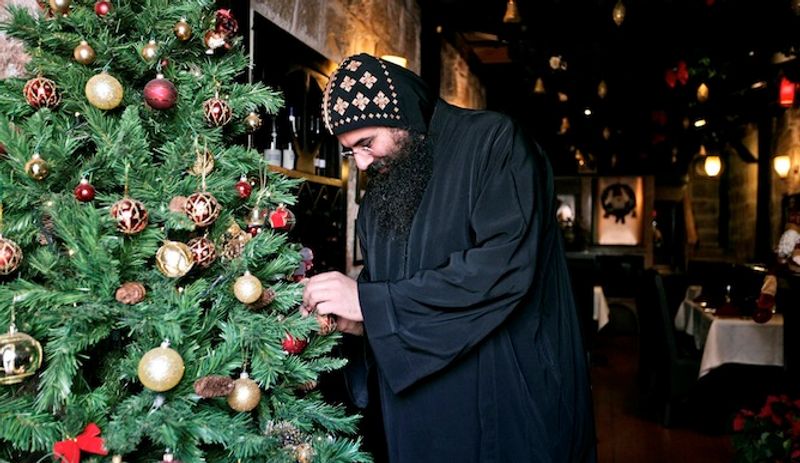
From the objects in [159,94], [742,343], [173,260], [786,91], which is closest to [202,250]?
[173,260]

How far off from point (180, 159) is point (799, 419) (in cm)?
258

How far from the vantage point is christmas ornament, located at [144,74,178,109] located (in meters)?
1.23

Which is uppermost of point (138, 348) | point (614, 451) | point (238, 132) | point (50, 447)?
point (238, 132)

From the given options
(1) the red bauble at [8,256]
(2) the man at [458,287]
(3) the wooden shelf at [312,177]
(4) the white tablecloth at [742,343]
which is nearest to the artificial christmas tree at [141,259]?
(1) the red bauble at [8,256]

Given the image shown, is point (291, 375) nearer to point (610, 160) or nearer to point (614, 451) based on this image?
point (614, 451)

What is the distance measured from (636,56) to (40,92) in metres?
5.22

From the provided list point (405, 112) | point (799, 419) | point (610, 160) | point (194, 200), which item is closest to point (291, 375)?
point (194, 200)

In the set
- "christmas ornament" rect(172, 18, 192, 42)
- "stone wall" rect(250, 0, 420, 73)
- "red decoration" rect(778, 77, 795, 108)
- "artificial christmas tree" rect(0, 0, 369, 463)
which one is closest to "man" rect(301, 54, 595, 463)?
"artificial christmas tree" rect(0, 0, 369, 463)

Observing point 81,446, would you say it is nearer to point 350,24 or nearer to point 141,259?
point 141,259

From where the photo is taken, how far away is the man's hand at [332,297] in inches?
57.3

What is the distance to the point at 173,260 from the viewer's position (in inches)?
46.0

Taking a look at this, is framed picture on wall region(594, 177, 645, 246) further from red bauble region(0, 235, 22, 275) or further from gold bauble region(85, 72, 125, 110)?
red bauble region(0, 235, 22, 275)

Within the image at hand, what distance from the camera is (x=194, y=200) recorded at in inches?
47.0

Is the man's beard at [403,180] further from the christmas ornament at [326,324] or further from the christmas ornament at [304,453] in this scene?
the christmas ornament at [304,453]
